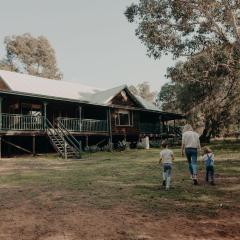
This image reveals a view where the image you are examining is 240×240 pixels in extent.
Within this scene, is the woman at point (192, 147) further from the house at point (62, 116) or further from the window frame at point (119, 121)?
the window frame at point (119, 121)

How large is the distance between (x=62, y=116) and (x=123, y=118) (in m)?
6.81

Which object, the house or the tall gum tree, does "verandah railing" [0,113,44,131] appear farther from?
the tall gum tree

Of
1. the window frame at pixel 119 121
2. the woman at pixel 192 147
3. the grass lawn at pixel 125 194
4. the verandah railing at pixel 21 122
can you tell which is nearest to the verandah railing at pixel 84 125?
the verandah railing at pixel 21 122

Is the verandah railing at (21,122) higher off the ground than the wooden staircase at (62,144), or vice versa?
the verandah railing at (21,122)

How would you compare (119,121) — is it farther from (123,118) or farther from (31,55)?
(31,55)

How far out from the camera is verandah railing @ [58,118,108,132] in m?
28.4

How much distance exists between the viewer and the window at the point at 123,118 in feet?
115

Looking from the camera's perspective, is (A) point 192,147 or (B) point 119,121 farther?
(B) point 119,121

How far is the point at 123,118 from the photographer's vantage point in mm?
35781

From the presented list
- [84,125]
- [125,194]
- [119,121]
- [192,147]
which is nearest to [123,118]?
[119,121]

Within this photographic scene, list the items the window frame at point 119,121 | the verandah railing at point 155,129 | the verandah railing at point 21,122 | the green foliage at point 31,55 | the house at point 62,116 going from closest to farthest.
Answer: the verandah railing at point 21,122, the house at point 62,116, the window frame at point 119,121, the verandah railing at point 155,129, the green foliage at point 31,55

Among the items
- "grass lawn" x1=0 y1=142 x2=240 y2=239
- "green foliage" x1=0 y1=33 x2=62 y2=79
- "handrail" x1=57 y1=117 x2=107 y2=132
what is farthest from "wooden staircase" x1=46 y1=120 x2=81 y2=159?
"green foliage" x1=0 y1=33 x2=62 y2=79

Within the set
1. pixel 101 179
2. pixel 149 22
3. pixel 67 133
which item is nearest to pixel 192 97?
pixel 149 22

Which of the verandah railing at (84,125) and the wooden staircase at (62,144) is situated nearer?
the wooden staircase at (62,144)
